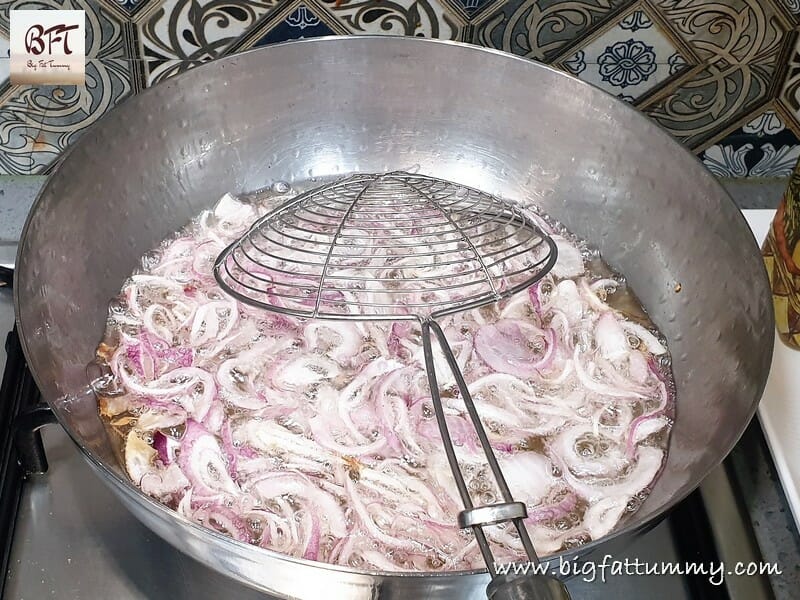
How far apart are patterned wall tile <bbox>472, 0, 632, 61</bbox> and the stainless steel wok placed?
51 millimetres

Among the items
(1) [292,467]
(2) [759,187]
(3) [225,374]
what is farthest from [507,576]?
(2) [759,187]

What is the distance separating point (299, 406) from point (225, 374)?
0.08 meters

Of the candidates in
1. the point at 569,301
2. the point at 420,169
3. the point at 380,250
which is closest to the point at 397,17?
the point at 420,169

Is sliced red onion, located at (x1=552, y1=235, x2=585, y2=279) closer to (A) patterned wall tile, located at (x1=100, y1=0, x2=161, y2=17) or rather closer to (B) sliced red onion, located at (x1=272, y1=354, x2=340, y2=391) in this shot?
(B) sliced red onion, located at (x1=272, y1=354, x2=340, y2=391)

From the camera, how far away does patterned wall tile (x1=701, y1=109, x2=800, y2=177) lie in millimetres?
1021

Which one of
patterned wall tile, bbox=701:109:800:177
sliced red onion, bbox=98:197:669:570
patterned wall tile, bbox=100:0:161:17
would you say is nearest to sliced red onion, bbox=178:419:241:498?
sliced red onion, bbox=98:197:669:570

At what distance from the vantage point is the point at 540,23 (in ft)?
3.00

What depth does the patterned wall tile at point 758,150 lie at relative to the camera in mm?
1021

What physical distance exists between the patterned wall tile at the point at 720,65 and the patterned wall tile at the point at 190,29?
0.50 metres

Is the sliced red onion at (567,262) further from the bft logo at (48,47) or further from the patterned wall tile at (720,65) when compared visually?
the bft logo at (48,47)

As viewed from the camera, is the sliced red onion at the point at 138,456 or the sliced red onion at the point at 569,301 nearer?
the sliced red onion at the point at 138,456

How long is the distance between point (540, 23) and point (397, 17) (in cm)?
18

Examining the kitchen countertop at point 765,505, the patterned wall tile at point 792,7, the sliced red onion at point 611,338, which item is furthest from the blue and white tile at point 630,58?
the kitchen countertop at point 765,505

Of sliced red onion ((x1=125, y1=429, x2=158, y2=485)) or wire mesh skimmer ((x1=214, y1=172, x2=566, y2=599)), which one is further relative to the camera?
wire mesh skimmer ((x1=214, y1=172, x2=566, y2=599))
